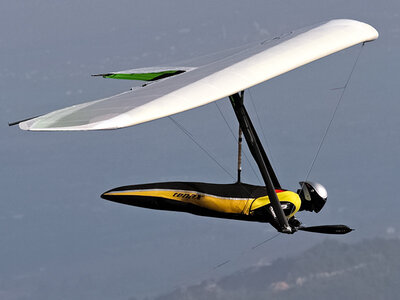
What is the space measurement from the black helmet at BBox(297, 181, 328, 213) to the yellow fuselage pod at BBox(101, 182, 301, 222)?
2.30 ft

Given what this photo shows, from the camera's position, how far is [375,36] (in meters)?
26.3

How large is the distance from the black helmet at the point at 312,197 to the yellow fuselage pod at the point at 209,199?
0.70 meters

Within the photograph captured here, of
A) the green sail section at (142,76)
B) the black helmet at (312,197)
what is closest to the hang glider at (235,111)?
the black helmet at (312,197)

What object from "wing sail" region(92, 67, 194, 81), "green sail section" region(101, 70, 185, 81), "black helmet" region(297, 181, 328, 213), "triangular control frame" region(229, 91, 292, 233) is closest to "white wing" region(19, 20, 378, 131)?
"triangular control frame" region(229, 91, 292, 233)

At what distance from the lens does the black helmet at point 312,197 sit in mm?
26922

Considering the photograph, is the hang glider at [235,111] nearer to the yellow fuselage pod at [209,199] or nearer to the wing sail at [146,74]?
the yellow fuselage pod at [209,199]

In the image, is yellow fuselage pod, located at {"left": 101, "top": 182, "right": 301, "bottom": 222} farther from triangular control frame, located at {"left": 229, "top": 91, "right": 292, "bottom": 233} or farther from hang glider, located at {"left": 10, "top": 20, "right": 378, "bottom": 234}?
triangular control frame, located at {"left": 229, "top": 91, "right": 292, "bottom": 233}

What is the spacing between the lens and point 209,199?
2672cm

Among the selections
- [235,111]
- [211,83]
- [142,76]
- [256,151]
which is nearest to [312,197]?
[256,151]

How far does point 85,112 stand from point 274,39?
962cm

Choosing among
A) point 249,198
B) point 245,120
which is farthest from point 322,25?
point 249,198

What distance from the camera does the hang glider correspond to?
20453 millimetres

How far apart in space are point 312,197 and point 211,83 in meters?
6.87

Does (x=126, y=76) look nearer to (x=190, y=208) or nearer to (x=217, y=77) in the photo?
(x=190, y=208)
